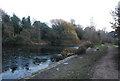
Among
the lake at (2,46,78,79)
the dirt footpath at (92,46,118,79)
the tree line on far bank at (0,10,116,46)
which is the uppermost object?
the tree line on far bank at (0,10,116,46)

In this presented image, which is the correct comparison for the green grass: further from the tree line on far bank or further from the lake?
the tree line on far bank

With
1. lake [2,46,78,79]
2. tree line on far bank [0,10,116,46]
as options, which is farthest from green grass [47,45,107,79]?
tree line on far bank [0,10,116,46]

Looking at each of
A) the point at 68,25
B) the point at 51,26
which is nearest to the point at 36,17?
the point at 51,26

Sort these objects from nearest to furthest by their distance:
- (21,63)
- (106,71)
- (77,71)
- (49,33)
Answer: (106,71), (77,71), (21,63), (49,33)

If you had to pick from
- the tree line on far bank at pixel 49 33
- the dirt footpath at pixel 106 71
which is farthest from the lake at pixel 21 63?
the tree line on far bank at pixel 49 33

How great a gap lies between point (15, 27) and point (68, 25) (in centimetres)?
2006

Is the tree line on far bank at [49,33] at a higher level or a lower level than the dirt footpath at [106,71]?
higher

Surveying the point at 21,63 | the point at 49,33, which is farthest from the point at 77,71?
the point at 49,33

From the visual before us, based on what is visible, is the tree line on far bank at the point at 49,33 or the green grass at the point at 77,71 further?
the tree line on far bank at the point at 49,33

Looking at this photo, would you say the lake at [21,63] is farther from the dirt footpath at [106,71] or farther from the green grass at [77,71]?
the dirt footpath at [106,71]

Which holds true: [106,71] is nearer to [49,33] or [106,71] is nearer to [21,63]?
[21,63]

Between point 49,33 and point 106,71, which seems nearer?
point 106,71

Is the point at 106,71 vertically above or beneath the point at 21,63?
above

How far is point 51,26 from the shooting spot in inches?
1734
